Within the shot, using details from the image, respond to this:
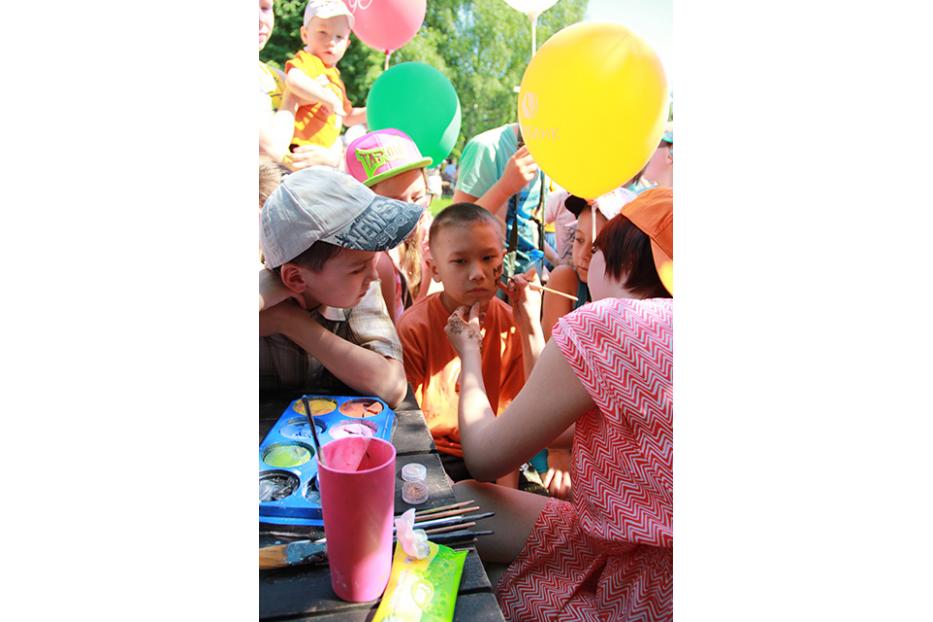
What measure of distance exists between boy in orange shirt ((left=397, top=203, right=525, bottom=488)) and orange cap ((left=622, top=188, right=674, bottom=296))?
37.4 inches

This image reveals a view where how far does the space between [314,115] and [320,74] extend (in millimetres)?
252

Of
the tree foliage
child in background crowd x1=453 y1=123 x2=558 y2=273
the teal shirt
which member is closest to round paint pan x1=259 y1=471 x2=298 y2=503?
child in background crowd x1=453 y1=123 x2=558 y2=273

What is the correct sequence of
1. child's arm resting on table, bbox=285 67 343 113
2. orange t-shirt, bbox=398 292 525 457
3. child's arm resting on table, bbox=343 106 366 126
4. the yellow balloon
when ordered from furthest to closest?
child's arm resting on table, bbox=343 106 366 126
child's arm resting on table, bbox=285 67 343 113
the yellow balloon
orange t-shirt, bbox=398 292 525 457

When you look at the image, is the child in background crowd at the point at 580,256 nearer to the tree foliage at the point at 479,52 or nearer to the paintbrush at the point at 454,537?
the paintbrush at the point at 454,537

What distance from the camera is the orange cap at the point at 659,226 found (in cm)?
147

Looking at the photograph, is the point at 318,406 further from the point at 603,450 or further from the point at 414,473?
the point at 603,450

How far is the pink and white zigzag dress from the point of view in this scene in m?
1.23

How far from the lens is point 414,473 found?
3.94ft

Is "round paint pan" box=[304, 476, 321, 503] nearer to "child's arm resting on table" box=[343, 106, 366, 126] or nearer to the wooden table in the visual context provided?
the wooden table

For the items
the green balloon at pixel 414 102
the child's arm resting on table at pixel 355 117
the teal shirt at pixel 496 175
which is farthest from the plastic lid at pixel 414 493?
the child's arm resting on table at pixel 355 117

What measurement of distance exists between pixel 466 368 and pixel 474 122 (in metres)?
18.4

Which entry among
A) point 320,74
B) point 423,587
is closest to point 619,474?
point 423,587
